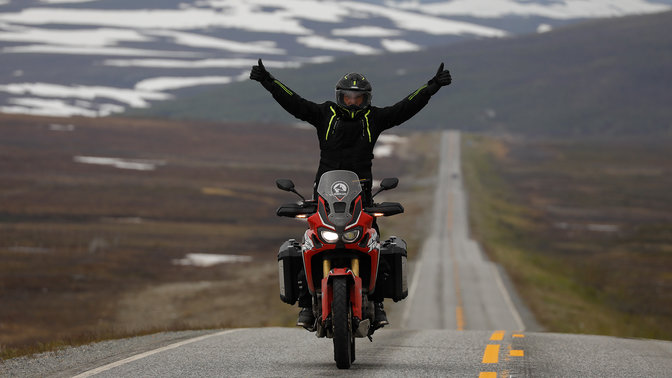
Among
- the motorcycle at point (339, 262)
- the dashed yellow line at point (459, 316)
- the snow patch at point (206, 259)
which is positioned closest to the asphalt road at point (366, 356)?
the motorcycle at point (339, 262)

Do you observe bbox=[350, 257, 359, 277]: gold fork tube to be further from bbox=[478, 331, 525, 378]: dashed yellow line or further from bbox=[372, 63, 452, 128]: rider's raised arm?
bbox=[372, 63, 452, 128]: rider's raised arm

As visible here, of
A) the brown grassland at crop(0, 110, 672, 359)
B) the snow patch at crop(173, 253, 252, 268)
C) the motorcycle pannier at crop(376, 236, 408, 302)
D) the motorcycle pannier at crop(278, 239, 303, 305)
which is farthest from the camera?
the snow patch at crop(173, 253, 252, 268)

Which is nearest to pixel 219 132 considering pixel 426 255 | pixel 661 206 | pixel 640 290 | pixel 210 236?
pixel 661 206

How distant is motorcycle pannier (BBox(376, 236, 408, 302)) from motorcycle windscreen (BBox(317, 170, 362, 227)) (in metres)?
1.01

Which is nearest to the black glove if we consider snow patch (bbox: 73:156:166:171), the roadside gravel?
the roadside gravel

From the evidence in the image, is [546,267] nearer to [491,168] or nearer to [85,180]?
[85,180]

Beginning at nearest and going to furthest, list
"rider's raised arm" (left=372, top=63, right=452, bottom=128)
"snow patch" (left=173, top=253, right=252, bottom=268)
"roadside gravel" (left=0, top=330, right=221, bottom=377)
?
"roadside gravel" (left=0, top=330, right=221, bottom=377)
"rider's raised arm" (left=372, top=63, right=452, bottom=128)
"snow patch" (left=173, top=253, right=252, bottom=268)

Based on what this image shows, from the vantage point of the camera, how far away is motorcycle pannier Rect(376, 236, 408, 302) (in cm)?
1144

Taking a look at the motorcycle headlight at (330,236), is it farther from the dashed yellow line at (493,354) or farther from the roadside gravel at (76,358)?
the roadside gravel at (76,358)

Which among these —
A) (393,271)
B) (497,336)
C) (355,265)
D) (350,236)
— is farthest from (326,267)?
(497,336)

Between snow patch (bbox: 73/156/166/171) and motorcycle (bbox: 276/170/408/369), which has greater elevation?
motorcycle (bbox: 276/170/408/369)

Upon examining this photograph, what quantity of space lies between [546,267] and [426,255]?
753 centimetres

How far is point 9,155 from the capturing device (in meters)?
115

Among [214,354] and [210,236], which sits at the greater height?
[214,354]
